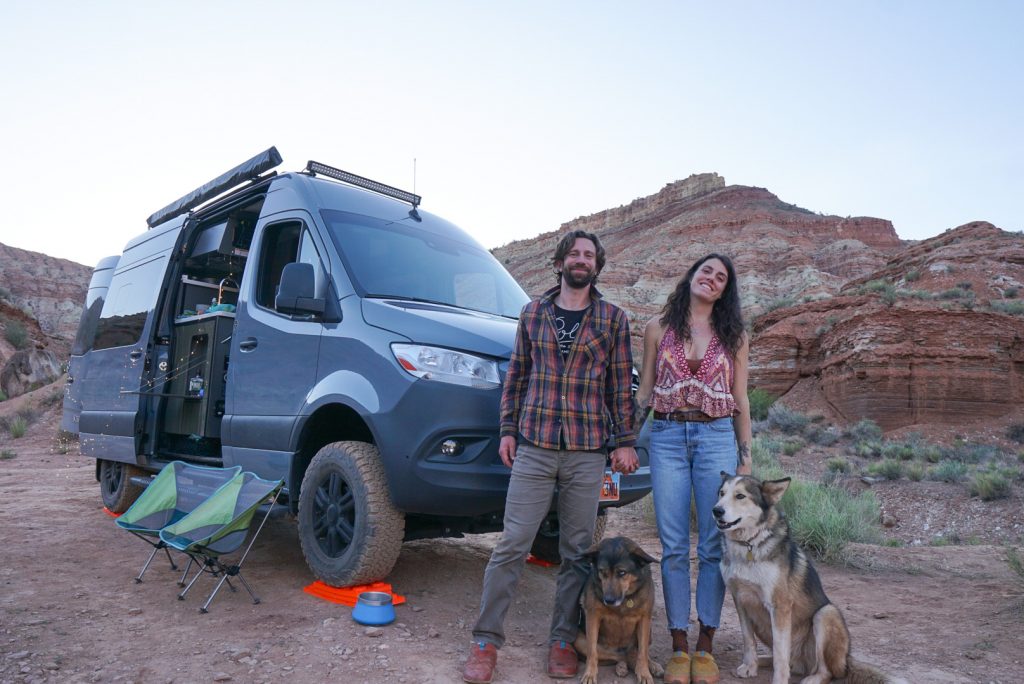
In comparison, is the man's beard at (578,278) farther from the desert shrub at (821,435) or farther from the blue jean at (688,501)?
the desert shrub at (821,435)

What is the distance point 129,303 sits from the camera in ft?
25.3

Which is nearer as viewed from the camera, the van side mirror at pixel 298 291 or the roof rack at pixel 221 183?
the van side mirror at pixel 298 291

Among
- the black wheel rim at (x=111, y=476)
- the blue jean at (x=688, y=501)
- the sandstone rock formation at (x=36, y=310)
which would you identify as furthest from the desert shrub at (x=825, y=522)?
the sandstone rock formation at (x=36, y=310)

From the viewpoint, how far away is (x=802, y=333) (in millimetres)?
27781

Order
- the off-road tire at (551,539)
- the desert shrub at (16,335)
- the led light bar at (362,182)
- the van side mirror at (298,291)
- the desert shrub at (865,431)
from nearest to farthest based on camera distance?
1. the van side mirror at (298,291)
2. the off-road tire at (551,539)
3. the led light bar at (362,182)
4. the desert shrub at (865,431)
5. the desert shrub at (16,335)

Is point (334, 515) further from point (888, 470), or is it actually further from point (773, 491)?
point (888, 470)

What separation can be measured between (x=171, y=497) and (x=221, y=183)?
2.93 meters

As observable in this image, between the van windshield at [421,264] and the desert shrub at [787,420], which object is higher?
the van windshield at [421,264]

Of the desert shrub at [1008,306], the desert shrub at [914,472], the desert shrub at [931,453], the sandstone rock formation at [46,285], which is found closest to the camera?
the desert shrub at [914,472]

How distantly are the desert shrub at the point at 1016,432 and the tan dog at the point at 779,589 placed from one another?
68.0 feet

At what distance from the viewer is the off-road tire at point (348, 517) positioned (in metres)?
4.29

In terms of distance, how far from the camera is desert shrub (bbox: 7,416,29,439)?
16.9 metres

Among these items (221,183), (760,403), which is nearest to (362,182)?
(221,183)

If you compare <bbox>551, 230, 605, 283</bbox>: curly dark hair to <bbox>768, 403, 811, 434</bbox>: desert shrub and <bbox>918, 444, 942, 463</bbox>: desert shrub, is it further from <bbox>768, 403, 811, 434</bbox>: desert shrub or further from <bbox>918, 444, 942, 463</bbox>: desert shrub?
<bbox>768, 403, 811, 434</bbox>: desert shrub
